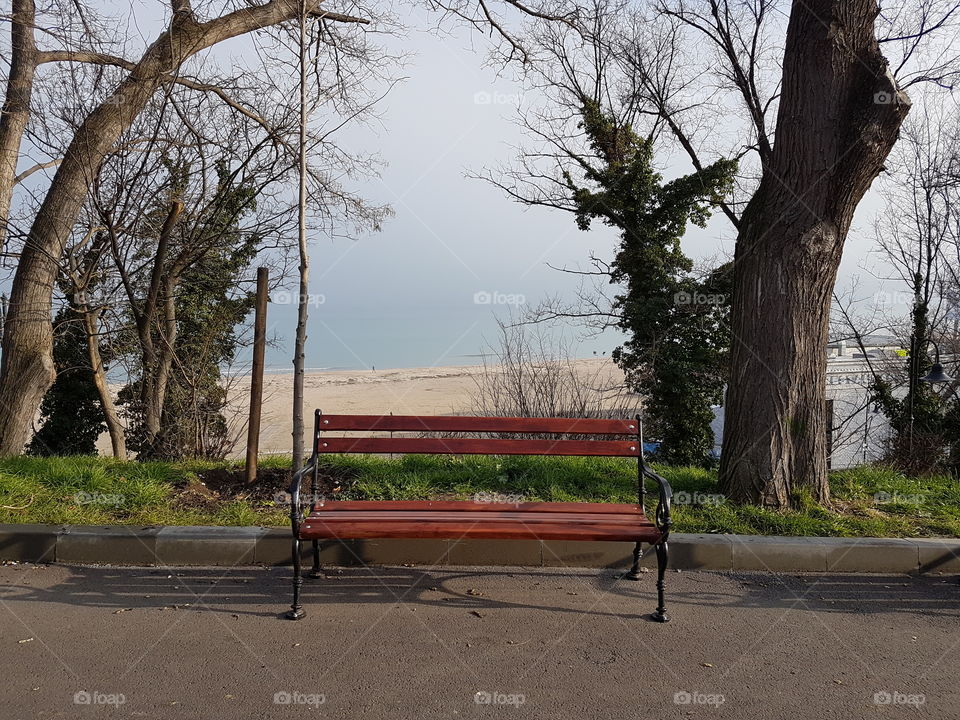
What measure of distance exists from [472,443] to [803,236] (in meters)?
3.19

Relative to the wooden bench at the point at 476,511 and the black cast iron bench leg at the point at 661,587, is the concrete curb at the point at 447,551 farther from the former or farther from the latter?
the black cast iron bench leg at the point at 661,587

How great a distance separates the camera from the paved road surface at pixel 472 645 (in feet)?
11.0

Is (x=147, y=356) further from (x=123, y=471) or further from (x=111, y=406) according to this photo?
(x=123, y=471)

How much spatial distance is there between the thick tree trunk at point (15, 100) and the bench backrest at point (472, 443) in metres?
6.16

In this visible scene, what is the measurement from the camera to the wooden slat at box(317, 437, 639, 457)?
17.0 feet

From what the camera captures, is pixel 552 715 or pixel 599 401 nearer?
pixel 552 715

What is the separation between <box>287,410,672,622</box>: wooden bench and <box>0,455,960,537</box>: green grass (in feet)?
3.14

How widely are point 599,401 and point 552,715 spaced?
9259 mm

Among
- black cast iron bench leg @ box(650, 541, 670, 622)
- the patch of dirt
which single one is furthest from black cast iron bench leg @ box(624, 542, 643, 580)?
the patch of dirt

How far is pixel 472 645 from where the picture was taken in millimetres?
3959

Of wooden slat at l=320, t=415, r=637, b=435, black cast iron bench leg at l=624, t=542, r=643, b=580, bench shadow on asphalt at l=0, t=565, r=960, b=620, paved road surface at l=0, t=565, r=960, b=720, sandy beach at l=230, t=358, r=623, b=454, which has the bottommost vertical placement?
paved road surface at l=0, t=565, r=960, b=720

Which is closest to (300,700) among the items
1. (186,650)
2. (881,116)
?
(186,650)

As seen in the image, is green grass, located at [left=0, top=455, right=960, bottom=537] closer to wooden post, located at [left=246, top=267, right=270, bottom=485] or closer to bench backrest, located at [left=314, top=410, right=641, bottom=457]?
wooden post, located at [left=246, top=267, right=270, bottom=485]

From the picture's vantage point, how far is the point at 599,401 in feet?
40.4
